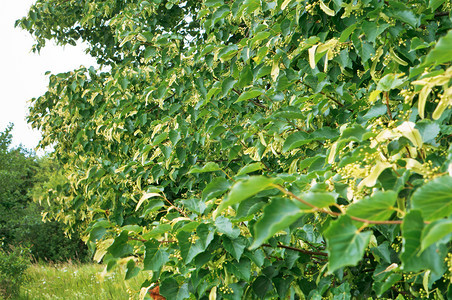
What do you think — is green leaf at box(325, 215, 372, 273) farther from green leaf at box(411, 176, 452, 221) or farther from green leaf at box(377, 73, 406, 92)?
green leaf at box(377, 73, 406, 92)

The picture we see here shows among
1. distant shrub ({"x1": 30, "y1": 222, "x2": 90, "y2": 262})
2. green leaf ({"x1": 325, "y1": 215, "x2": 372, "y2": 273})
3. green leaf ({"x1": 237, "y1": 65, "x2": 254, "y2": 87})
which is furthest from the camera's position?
distant shrub ({"x1": 30, "y1": 222, "x2": 90, "y2": 262})

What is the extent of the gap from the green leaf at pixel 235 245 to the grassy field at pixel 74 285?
3488 mm

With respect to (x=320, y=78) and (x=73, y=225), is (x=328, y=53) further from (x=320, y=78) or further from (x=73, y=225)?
(x=73, y=225)

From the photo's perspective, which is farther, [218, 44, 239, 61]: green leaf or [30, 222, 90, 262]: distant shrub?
[30, 222, 90, 262]: distant shrub

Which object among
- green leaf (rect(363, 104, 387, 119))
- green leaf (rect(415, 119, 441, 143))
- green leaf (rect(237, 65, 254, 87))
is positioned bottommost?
green leaf (rect(415, 119, 441, 143))

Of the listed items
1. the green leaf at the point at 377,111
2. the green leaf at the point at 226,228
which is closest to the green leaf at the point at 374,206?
the green leaf at the point at 226,228

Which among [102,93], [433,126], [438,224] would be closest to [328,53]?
[433,126]

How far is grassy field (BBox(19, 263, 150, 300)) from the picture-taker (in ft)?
16.3

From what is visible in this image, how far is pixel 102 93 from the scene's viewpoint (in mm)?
4148

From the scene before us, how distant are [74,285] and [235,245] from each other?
5264 mm

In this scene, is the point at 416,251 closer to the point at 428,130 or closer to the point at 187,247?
the point at 428,130

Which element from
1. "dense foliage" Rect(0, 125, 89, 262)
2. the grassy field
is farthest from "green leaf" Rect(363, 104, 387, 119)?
"dense foliage" Rect(0, 125, 89, 262)

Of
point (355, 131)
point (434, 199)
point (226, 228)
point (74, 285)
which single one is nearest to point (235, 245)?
point (226, 228)

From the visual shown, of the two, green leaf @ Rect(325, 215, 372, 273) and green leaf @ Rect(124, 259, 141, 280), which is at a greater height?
green leaf @ Rect(325, 215, 372, 273)
